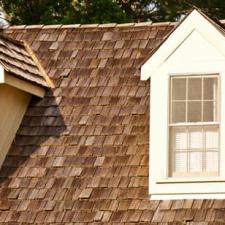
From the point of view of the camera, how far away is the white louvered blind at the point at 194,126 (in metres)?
13.5

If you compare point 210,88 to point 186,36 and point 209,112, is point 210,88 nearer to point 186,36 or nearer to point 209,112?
point 209,112

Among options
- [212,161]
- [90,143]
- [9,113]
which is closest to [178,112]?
→ [212,161]

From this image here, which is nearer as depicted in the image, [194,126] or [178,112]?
[194,126]

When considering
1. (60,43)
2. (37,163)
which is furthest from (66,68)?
(37,163)

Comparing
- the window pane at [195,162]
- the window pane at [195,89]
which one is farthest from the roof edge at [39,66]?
the window pane at [195,162]

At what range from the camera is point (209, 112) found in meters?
13.6

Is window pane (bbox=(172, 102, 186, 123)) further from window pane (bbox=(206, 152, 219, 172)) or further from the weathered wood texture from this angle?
the weathered wood texture

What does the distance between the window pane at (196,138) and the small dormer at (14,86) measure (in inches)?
86.4

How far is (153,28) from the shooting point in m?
15.5

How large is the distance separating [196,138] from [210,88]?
57cm

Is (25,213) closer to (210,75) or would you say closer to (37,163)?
(37,163)

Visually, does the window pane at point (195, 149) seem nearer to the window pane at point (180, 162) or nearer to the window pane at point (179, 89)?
the window pane at point (180, 162)

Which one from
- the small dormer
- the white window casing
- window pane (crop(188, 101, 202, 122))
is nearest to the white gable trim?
the white window casing

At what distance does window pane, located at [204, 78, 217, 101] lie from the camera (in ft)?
44.8
